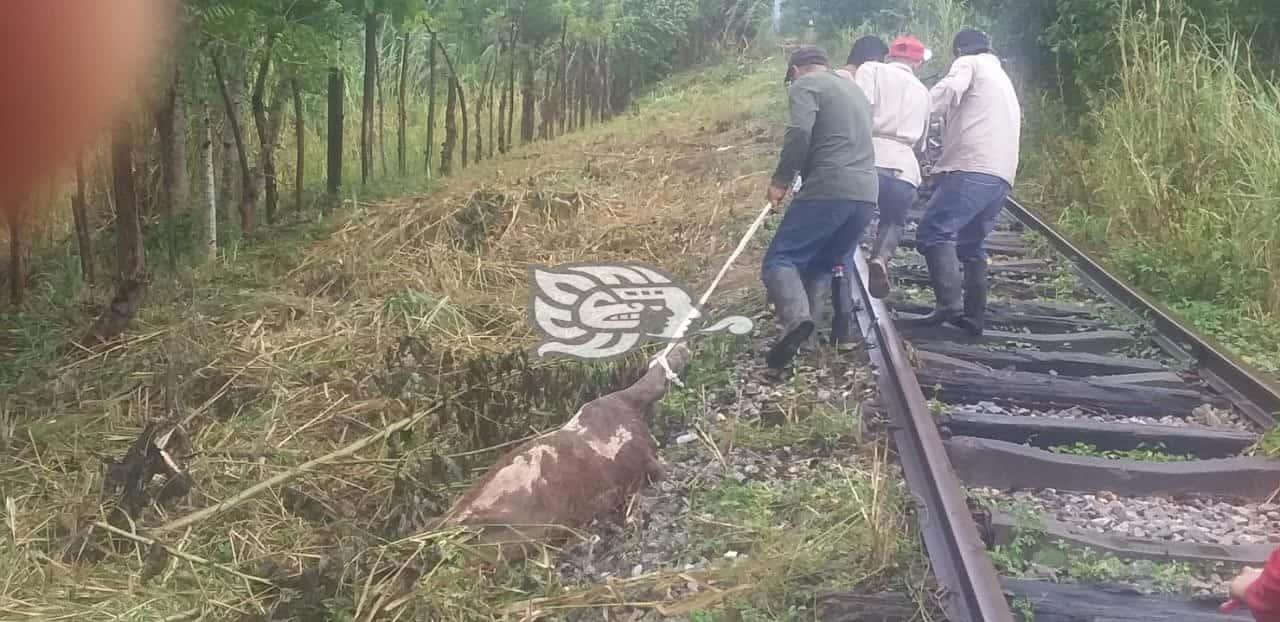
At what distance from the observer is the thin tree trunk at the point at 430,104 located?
3.40 m

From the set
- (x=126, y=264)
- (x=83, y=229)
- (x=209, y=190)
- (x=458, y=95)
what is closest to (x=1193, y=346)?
(x=458, y=95)

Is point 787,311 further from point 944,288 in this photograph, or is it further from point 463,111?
point 463,111

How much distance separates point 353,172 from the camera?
3320 mm

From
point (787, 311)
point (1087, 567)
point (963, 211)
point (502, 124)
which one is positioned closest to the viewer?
point (1087, 567)

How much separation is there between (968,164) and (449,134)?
2.19m

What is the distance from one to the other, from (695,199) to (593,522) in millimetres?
1514

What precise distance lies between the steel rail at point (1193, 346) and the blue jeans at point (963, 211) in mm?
737

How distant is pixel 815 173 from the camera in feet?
13.2

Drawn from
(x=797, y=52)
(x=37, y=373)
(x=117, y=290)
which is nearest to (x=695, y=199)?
(x=797, y=52)

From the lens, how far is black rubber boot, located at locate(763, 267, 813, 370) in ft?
12.3

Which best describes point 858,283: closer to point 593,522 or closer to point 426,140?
point 426,140

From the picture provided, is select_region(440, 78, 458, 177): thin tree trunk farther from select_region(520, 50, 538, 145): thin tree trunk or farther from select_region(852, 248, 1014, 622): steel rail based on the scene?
select_region(852, 248, 1014, 622): steel rail

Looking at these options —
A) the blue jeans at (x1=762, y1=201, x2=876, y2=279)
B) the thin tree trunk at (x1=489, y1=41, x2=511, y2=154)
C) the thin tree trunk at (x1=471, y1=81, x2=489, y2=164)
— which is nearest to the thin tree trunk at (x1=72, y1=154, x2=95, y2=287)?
the thin tree trunk at (x1=471, y1=81, x2=489, y2=164)

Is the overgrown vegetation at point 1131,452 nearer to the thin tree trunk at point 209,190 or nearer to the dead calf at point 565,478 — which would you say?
the dead calf at point 565,478
